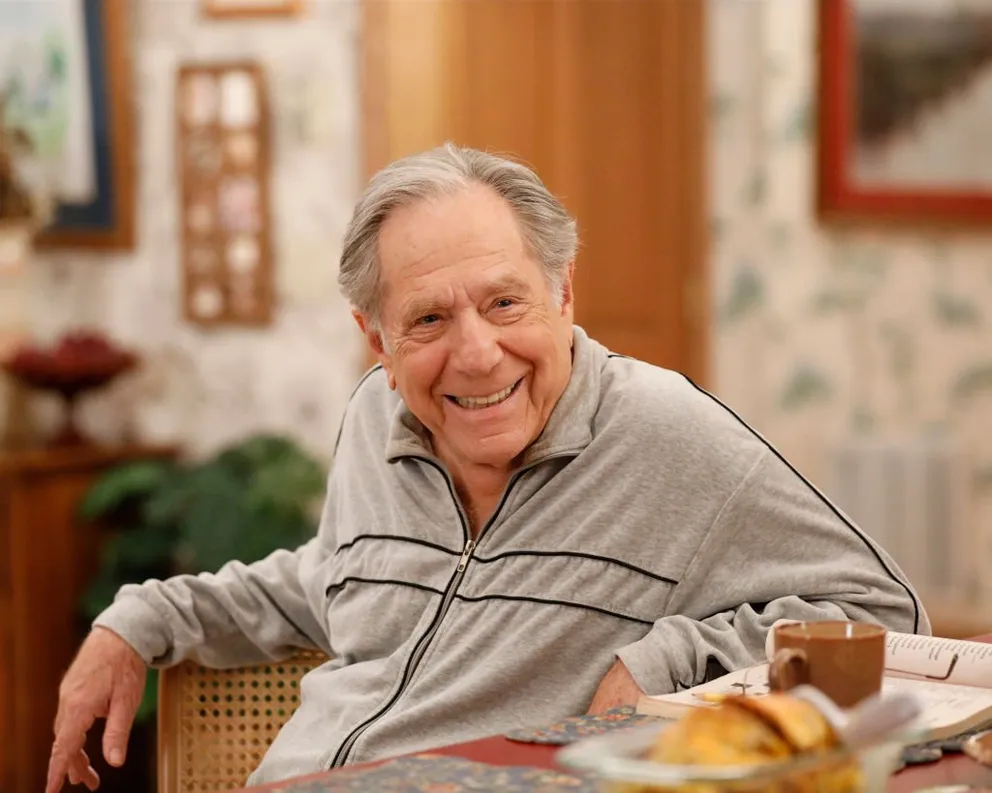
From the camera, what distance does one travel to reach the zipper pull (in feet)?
5.95

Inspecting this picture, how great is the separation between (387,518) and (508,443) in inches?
9.0

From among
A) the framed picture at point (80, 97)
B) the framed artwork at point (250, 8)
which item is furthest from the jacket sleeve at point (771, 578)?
the framed picture at point (80, 97)

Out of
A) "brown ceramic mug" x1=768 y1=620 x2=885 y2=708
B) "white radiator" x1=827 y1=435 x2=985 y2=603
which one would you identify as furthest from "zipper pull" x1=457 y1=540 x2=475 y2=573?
"white radiator" x1=827 y1=435 x2=985 y2=603

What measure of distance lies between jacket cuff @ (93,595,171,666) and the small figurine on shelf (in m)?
2.30

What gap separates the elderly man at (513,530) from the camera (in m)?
1.72

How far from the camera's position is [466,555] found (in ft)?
5.97

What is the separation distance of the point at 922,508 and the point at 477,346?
2800mm

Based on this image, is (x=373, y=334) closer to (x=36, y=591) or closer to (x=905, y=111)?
(x=36, y=591)

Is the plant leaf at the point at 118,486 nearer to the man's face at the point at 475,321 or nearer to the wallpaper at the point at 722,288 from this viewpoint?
the wallpaper at the point at 722,288

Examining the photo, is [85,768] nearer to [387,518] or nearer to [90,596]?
[387,518]

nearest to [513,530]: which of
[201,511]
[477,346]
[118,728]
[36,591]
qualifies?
[477,346]

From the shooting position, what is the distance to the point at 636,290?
4.30 metres

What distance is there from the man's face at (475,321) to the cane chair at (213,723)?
1.52 feet

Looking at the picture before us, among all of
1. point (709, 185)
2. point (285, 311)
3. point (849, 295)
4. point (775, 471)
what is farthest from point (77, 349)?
point (775, 471)
